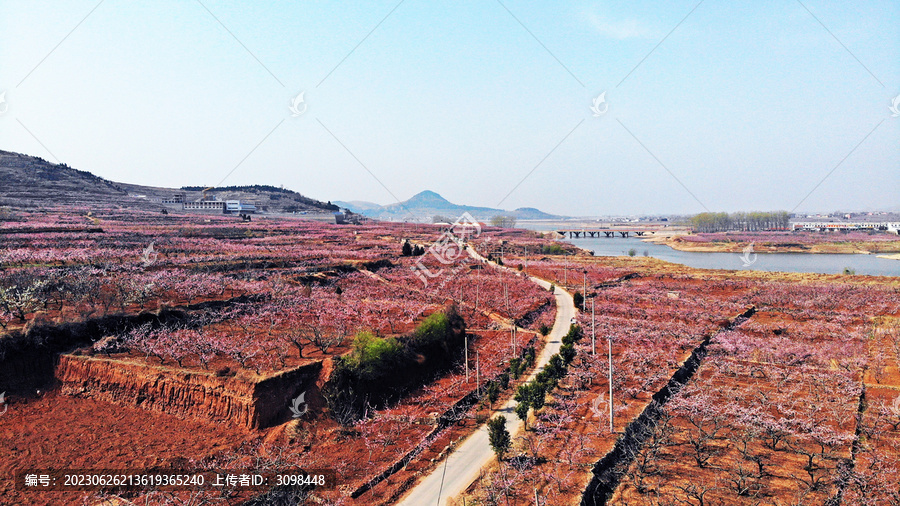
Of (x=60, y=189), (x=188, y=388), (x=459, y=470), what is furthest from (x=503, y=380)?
(x=60, y=189)

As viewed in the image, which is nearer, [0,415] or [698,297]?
[0,415]

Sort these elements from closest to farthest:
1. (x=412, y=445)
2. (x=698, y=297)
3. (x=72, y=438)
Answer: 1. (x=72, y=438)
2. (x=412, y=445)
3. (x=698, y=297)

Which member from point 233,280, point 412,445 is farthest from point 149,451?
point 233,280

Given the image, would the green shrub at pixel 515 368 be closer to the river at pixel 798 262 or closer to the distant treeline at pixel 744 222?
the river at pixel 798 262

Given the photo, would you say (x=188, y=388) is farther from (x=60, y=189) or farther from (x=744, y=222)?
(x=744, y=222)

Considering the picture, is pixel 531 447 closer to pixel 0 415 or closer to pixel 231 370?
pixel 231 370

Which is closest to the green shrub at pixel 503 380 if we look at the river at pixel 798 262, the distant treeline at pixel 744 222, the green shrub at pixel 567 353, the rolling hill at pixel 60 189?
the green shrub at pixel 567 353
